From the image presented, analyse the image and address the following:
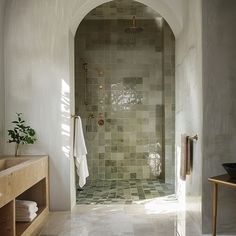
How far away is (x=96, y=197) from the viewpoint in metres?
5.07

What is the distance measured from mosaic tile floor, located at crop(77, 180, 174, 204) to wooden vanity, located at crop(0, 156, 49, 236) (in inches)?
36.4

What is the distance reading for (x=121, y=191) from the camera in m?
5.48

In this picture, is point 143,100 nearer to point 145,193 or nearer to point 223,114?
point 145,193

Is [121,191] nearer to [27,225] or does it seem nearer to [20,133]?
[20,133]

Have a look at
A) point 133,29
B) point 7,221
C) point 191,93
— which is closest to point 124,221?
point 7,221

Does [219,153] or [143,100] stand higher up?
[143,100]

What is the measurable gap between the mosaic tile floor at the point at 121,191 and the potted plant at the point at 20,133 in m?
1.28

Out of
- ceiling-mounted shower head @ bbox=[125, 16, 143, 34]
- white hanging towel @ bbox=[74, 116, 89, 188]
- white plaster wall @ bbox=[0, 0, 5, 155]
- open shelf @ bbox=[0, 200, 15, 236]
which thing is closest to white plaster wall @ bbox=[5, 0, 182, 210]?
white plaster wall @ bbox=[0, 0, 5, 155]

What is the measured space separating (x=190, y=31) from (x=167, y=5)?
809 millimetres

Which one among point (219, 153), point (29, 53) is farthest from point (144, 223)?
point (29, 53)

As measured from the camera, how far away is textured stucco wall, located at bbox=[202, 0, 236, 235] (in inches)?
128

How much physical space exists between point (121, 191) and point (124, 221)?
1729mm

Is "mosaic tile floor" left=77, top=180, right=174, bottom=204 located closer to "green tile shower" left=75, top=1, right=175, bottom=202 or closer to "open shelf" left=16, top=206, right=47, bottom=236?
"green tile shower" left=75, top=1, right=175, bottom=202

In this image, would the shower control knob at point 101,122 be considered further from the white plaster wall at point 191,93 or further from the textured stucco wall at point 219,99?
the textured stucco wall at point 219,99
